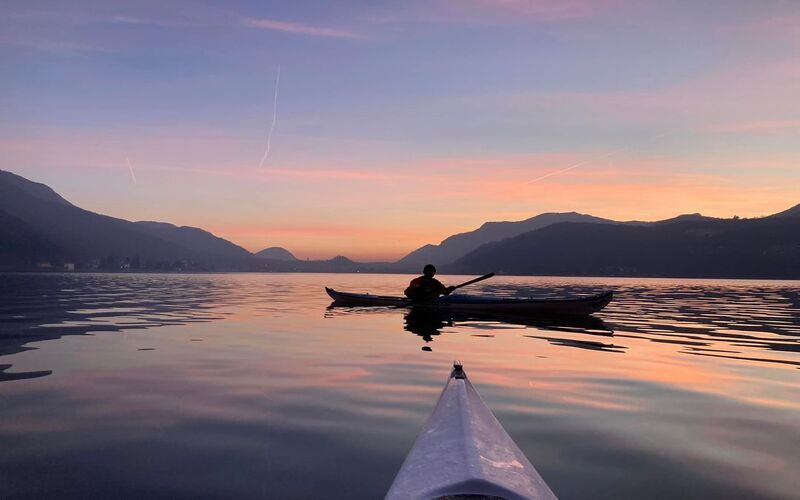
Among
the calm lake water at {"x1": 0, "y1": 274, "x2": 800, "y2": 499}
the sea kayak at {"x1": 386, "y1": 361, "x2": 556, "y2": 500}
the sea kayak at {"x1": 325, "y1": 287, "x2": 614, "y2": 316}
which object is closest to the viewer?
the sea kayak at {"x1": 386, "y1": 361, "x2": 556, "y2": 500}

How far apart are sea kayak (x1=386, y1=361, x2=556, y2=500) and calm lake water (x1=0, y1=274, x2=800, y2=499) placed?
88 centimetres

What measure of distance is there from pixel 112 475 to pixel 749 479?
6.72m

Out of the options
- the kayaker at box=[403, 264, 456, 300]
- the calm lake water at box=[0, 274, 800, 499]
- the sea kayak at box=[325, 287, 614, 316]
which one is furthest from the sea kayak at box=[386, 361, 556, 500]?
the sea kayak at box=[325, 287, 614, 316]

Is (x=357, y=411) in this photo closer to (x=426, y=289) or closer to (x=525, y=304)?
(x=426, y=289)

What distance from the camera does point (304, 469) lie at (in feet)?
18.6

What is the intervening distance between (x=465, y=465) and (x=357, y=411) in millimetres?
4570

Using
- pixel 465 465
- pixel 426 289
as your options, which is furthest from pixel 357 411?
pixel 426 289

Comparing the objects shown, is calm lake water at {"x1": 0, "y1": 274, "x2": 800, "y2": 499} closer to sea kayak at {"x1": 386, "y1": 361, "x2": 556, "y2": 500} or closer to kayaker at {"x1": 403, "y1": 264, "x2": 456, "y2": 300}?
sea kayak at {"x1": 386, "y1": 361, "x2": 556, "y2": 500}

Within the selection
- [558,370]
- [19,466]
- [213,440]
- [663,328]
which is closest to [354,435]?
[213,440]

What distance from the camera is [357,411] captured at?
8.24 meters

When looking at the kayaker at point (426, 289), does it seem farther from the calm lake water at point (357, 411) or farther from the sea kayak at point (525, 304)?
the calm lake water at point (357, 411)

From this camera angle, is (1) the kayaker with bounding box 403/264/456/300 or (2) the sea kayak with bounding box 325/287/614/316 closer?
(2) the sea kayak with bounding box 325/287/614/316

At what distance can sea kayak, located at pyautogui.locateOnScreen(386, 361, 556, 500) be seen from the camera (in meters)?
3.59

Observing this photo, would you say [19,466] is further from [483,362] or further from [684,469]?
[483,362]
